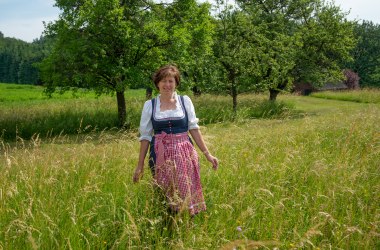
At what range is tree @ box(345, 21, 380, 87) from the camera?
1922 inches

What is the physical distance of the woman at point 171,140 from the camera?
11.5 ft

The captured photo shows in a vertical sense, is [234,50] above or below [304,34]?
below

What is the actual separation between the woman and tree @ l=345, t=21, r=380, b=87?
49880 millimetres

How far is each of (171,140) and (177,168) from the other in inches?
12.4

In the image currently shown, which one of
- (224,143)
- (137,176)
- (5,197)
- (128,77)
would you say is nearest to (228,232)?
(137,176)

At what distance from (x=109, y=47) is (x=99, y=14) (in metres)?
1.26

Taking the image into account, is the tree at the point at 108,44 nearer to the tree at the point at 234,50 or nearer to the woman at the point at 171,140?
the tree at the point at 234,50

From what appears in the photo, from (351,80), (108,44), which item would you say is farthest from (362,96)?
(108,44)

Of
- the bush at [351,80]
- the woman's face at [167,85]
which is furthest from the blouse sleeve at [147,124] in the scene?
the bush at [351,80]

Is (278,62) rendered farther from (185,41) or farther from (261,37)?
(185,41)

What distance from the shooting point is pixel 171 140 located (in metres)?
3.63

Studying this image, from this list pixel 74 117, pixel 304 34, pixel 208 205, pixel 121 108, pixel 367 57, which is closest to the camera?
pixel 208 205

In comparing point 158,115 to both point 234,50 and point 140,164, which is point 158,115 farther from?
point 234,50

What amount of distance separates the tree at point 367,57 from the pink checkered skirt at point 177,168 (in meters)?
50.0
